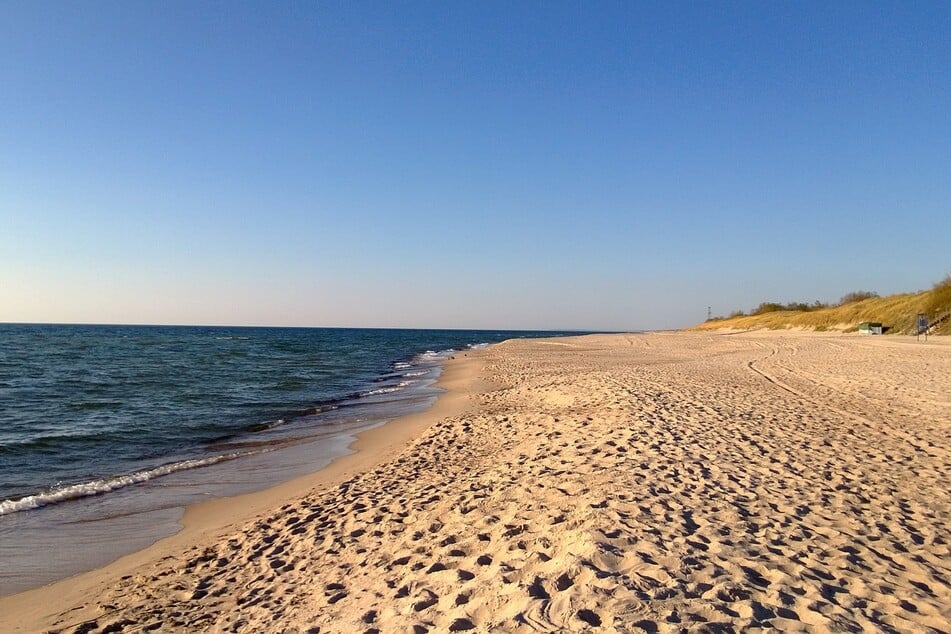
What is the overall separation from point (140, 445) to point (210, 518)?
6540mm

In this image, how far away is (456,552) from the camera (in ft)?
17.6

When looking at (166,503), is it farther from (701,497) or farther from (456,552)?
(701,497)

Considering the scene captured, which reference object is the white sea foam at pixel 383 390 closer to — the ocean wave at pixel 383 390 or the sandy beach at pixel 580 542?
the ocean wave at pixel 383 390

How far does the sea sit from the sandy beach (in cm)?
89

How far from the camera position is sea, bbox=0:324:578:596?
7676mm

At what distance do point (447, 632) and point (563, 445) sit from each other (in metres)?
5.86

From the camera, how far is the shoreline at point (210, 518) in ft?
18.4

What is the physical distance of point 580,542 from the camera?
16.7 feet

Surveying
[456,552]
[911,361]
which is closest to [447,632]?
[456,552]

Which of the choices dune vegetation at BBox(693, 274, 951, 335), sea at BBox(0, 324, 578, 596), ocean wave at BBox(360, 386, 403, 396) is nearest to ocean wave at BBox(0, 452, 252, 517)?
sea at BBox(0, 324, 578, 596)

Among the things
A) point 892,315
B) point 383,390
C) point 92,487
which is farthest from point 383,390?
point 892,315

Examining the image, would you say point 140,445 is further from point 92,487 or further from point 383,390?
point 383,390

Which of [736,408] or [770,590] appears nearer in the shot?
[770,590]

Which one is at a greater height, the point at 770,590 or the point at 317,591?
the point at 770,590
